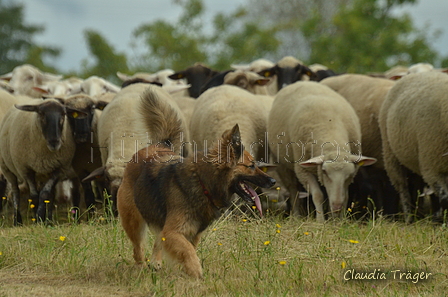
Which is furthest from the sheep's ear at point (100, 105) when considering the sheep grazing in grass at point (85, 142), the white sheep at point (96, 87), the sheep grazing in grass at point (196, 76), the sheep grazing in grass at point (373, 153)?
the sheep grazing in grass at point (373, 153)

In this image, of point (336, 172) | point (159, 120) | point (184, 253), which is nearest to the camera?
point (184, 253)

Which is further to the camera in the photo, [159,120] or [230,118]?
[230,118]

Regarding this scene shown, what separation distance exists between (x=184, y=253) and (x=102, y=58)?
30.2m

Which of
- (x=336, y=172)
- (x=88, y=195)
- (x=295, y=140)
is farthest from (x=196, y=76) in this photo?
(x=336, y=172)

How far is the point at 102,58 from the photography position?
3419 centimetres

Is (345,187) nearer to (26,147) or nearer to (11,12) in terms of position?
(26,147)

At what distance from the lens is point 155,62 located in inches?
1321

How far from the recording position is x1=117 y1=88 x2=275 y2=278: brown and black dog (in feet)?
16.8

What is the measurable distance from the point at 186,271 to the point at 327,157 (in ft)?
9.93

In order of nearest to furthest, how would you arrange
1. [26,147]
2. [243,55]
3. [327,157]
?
[327,157], [26,147], [243,55]

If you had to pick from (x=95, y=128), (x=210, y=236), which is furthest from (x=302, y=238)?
(x=95, y=128)

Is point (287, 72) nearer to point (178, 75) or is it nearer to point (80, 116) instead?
point (178, 75)

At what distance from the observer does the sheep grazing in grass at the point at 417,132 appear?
7.41 meters

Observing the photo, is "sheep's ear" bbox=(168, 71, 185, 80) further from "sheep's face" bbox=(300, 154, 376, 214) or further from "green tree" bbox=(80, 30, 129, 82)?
"green tree" bbox=(80, 30, 129, 82)
